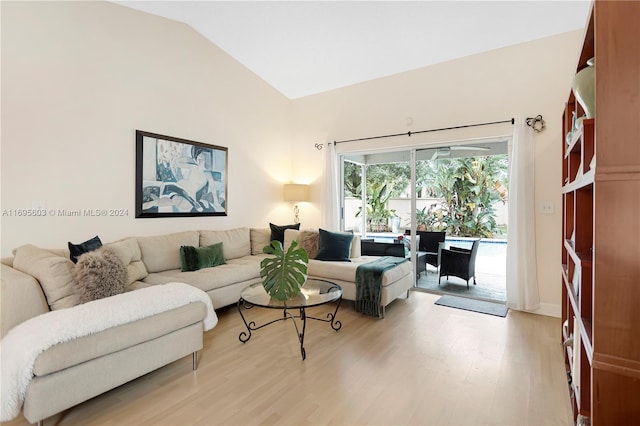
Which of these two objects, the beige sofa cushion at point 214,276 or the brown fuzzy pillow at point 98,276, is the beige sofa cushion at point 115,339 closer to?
the brown fuzzy pillow at point 98,276

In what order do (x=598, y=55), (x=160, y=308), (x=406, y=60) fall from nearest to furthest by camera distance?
(x=598, y=55), (x=160, y=308), (x=406, y=60)

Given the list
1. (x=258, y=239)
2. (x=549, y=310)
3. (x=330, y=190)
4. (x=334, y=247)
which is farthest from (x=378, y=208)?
(x=549, y=310)

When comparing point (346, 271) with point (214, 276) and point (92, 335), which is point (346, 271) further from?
point (92, 335)

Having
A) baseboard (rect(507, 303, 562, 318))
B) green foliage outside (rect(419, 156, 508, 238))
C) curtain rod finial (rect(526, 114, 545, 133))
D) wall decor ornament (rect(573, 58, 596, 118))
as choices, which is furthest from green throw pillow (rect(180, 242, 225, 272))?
curtain rod finial (rect(526, 114, 545, 133))

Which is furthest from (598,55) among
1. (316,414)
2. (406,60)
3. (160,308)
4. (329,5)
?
(406,60)

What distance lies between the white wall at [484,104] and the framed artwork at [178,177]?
1945 mm

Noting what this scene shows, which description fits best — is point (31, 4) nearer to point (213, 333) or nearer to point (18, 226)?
point (18, 226)

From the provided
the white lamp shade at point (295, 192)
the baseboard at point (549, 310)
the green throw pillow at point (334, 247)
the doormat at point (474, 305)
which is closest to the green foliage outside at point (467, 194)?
the doormat at point (474, 305)

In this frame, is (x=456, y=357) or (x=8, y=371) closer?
(x=8, y=371)

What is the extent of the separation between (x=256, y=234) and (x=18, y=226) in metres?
2.56

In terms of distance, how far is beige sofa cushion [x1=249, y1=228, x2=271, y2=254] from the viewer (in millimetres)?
4570

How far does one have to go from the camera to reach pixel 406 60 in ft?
13.6

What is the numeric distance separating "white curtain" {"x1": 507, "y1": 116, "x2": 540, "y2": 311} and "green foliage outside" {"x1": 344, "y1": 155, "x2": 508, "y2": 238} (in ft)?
1.13

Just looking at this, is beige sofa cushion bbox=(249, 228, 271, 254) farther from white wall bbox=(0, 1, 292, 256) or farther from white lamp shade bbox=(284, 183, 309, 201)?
white lamp shade bbox=(284, 183, 309, 201)
